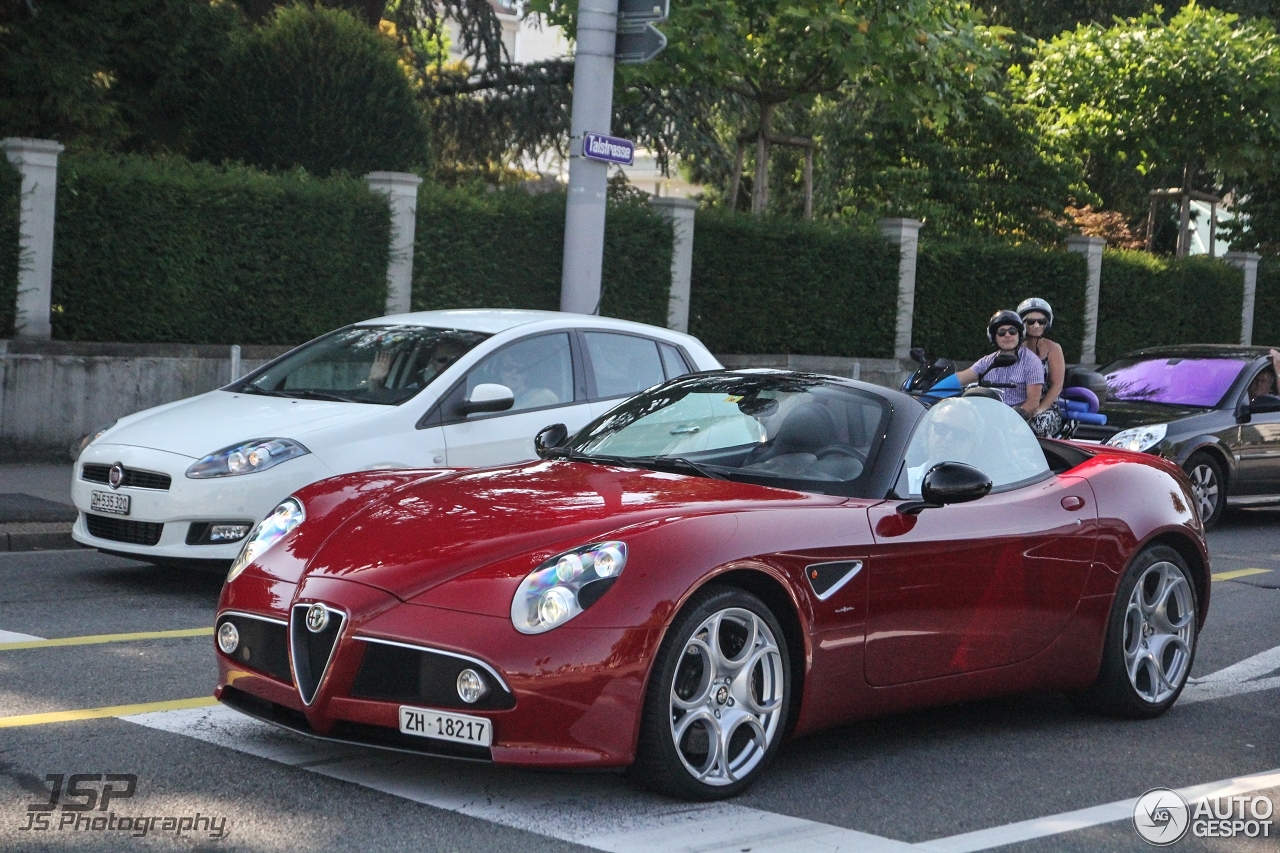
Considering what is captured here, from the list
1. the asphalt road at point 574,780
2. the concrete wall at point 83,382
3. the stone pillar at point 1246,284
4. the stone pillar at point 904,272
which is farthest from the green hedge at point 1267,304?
the asphalt road at point 574,780

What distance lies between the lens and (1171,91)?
26.1 m

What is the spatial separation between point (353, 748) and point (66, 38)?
13.6 m

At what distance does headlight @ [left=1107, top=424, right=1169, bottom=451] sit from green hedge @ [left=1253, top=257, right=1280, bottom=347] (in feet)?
60.3

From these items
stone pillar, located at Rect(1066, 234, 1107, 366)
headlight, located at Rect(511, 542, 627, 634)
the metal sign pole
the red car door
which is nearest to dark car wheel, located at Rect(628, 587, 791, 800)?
headlight, located at Rect(511, 542, 627, 634)

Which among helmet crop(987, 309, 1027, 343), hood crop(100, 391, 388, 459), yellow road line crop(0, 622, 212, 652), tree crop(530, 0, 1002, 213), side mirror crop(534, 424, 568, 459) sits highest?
tree crop(530, 0, 1002, 213)

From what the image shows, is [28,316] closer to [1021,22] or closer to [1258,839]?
[1258,839]

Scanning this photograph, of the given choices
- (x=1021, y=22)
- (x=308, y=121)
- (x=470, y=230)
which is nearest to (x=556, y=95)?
(x=308, y=121)

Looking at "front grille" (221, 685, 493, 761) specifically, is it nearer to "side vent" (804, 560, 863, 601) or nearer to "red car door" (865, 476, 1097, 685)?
"side vent" (804, 560, 863, 601)

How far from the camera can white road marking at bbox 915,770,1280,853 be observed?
15.0 ft

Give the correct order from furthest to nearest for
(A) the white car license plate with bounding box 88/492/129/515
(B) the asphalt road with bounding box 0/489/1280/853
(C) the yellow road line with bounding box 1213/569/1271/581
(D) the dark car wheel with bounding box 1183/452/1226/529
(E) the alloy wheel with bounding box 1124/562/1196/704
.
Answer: (D) the dark car wheel with bounding box 1183/452/1226/529, (C) the yellow road line with bounding box 1213/569/1271/581, (A) the white car license plate with bounding box 88/492/129/515, (E) the alloy wheel with bounding box 1124/562/1196/704, (B) the asphalt road with bounding box 0/489/1280/853

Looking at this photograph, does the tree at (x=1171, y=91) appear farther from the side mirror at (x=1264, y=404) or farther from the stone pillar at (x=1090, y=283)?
the side mirror at (x=1264, y=404)

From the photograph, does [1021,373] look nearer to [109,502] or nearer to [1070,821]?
[109,502]

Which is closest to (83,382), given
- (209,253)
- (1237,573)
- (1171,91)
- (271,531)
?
(209,253)

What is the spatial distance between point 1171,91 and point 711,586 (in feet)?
77.5
